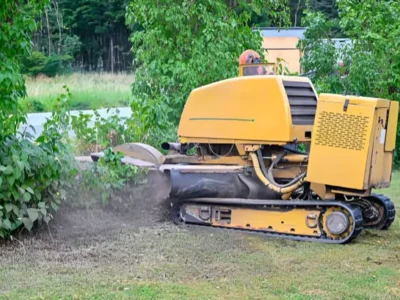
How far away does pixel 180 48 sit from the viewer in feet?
40.2

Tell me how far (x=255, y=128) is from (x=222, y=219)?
1040 mm

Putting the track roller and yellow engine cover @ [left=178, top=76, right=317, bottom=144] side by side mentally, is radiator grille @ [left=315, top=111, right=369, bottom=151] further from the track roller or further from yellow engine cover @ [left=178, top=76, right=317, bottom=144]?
the track roller

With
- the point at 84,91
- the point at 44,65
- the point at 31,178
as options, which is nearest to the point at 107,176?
the point at 31,178

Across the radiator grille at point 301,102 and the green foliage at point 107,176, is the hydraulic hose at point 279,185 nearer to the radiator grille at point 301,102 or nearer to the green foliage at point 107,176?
the radiator grille at point 301,102

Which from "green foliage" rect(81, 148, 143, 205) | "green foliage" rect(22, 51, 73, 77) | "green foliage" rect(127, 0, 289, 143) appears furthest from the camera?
"green foliage" rect(22, 51, 73, 77)

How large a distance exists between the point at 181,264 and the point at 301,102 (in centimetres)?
253

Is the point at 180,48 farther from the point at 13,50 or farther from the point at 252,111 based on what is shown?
the point at 13,50

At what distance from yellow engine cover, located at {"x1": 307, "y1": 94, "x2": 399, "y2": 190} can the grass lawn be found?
2.21 feet

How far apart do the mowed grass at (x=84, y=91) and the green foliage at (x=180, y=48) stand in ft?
33.6

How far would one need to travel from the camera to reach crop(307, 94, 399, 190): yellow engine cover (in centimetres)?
746

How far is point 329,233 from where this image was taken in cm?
770

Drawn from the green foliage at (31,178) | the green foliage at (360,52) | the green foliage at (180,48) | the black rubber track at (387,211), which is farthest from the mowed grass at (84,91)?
the black rubber track at (387,211)

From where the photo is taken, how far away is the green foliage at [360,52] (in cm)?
1450

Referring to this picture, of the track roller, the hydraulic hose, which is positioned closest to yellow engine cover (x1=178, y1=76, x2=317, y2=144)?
the hydraulic hose
